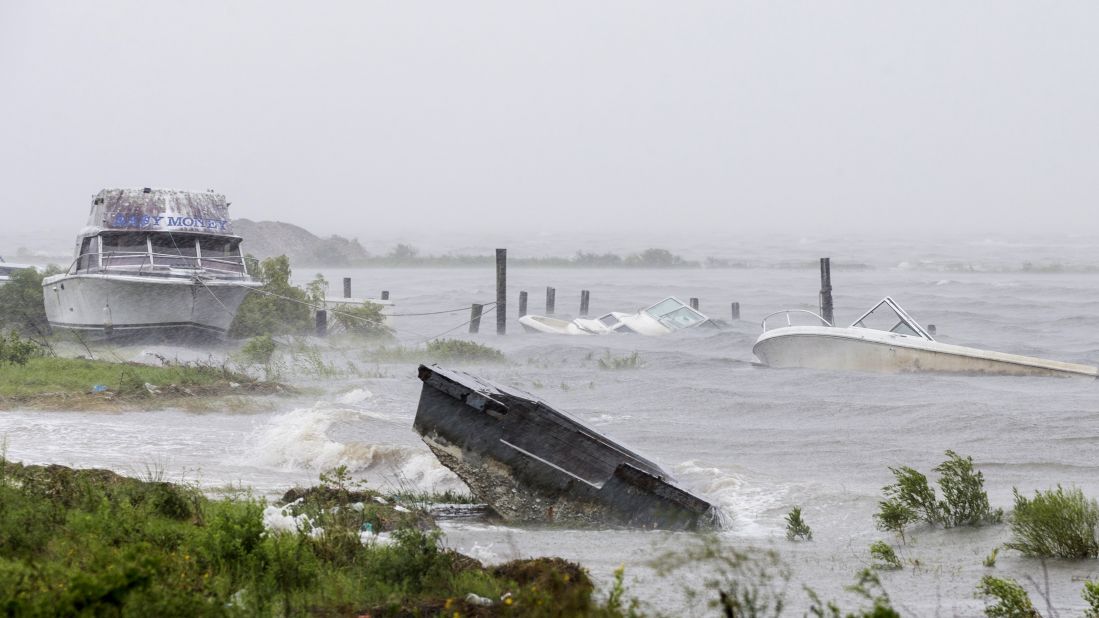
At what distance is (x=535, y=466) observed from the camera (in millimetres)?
9766

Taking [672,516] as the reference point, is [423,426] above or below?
above

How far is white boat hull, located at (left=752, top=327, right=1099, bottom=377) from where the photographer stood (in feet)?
73.6

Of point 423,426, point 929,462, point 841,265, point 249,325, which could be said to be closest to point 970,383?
point 929,462

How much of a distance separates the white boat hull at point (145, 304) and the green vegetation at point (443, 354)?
3779 millimetres

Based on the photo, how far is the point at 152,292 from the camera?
2505 centimetres

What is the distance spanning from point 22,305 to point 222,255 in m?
6.32

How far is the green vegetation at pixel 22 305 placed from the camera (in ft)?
94.2

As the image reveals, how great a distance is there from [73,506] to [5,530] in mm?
1182

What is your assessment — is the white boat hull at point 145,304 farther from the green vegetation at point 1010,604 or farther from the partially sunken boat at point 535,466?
the green vegetation at point 1010,604

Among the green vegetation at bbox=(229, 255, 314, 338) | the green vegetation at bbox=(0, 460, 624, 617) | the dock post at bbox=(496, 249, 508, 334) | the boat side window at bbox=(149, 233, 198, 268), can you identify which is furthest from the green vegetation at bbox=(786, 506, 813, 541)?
the dock post at bbox=(496, 249, 508, 334)

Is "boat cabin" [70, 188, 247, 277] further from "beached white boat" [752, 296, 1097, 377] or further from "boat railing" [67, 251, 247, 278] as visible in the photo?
"beached white boat" [752, 296, 1097, 377]

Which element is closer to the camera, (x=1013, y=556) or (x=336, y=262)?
(x=1013, y=556)

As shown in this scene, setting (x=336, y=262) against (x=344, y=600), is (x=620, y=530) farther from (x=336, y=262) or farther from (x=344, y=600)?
(x=336, y=262)

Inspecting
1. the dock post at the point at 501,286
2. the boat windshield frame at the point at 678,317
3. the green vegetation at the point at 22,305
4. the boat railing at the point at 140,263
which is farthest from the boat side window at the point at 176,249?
the boat windshield frame at the point at 678,317
